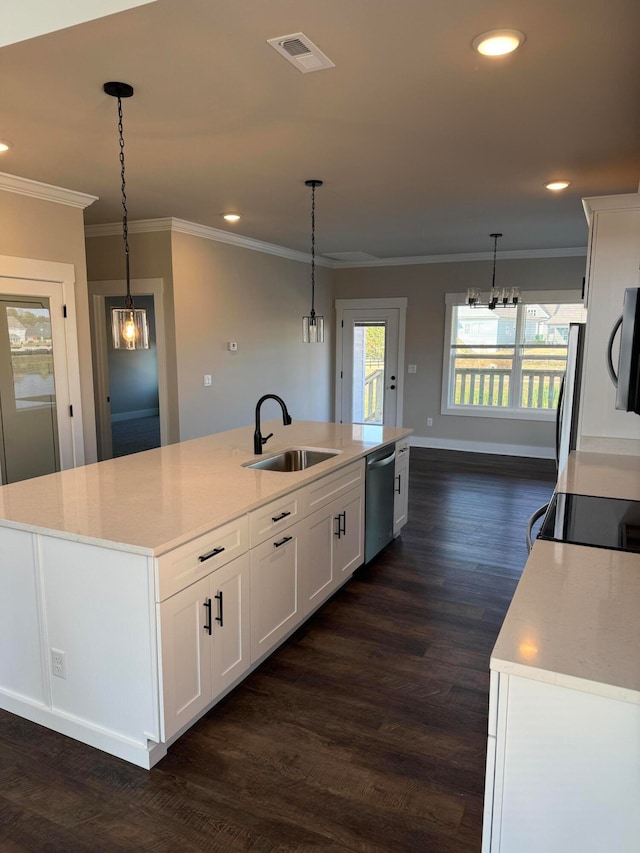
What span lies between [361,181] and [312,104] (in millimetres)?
1363

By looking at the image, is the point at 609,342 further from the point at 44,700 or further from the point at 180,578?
the point at 44,700

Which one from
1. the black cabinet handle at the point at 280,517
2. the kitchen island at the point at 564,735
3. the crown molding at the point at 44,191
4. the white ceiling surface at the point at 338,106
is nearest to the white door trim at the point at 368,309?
the white ceiling surface at the point at 338,106

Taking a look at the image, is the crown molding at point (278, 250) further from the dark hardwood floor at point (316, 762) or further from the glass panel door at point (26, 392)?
the dark hardwood floor at point (316, 762)

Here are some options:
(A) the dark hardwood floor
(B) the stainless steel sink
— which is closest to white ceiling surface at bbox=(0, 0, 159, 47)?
(B) the stainless steel sink

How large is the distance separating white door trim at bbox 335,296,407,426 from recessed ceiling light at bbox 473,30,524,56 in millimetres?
5935

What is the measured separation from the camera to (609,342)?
297cm

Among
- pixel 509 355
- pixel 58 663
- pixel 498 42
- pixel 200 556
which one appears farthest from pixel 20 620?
pixel 509 355

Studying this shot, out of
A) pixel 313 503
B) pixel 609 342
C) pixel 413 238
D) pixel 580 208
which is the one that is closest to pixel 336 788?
pixel 313 503

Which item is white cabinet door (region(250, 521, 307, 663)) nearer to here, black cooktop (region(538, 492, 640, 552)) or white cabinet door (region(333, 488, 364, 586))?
white cabinet door (region(333, 488, 364, 586))

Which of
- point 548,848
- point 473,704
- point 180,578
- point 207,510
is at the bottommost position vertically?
point 473,704

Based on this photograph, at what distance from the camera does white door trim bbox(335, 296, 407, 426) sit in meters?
8.05

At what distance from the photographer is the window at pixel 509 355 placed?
23.6ft

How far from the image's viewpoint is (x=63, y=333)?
4.39 meters

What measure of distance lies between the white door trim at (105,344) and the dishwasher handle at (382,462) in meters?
2.55
